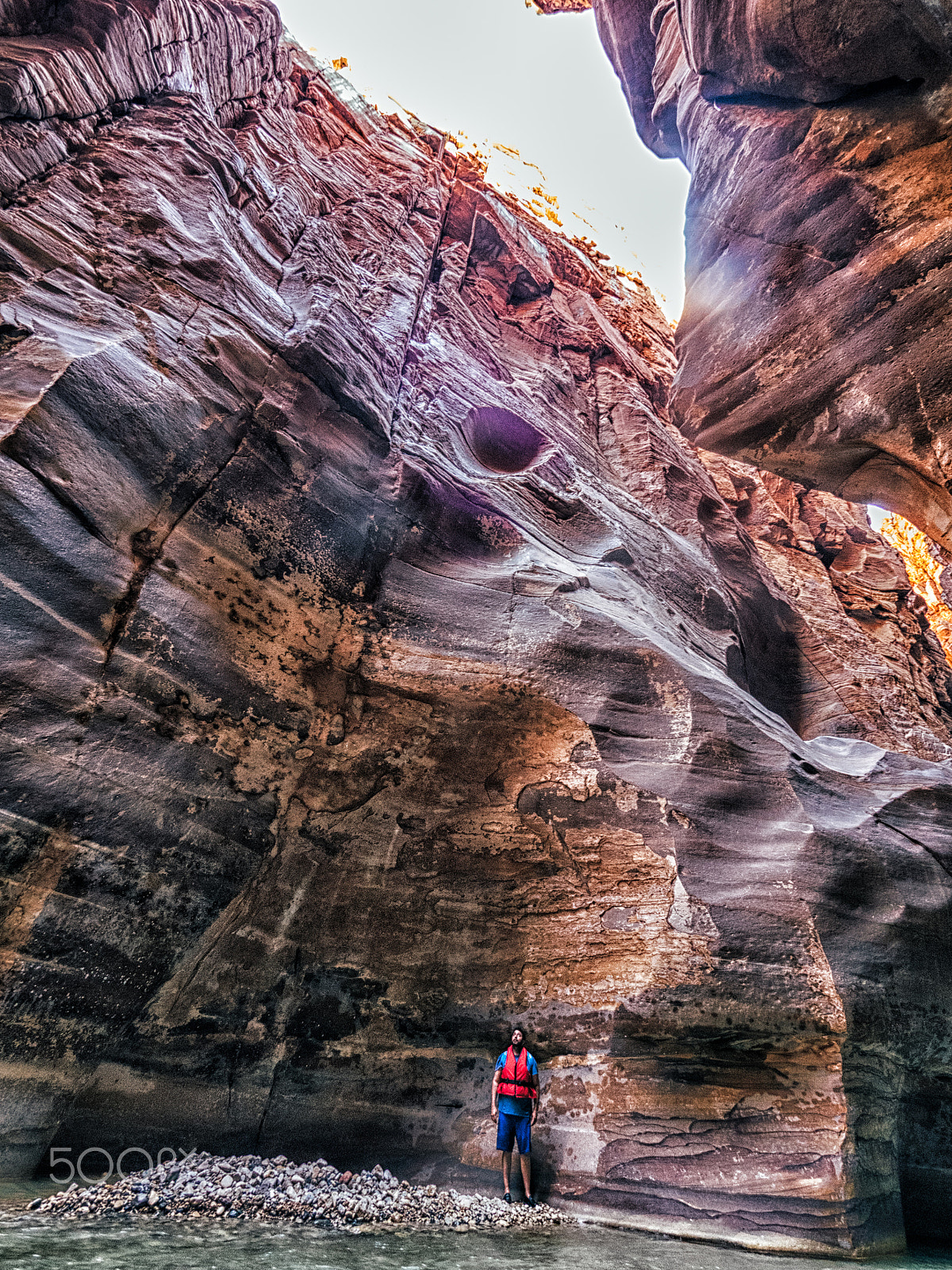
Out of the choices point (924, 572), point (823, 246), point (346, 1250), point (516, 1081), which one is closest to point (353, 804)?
point (516, 1081)

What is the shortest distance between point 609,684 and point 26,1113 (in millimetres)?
5601

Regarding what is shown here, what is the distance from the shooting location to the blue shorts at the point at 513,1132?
5445mm

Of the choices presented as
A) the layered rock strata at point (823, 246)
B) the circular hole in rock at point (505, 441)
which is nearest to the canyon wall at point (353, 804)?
the circular hole in rock at point (505, 441)

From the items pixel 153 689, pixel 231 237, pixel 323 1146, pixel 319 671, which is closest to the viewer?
pixel 153 689

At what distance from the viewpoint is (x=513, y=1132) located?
5531 millimetres

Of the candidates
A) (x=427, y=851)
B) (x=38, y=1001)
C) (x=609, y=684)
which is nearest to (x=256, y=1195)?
(x=38, y=1001)

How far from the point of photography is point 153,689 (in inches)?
197

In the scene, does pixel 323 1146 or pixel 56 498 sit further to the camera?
pixel 323 1146

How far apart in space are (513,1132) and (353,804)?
10.3 feet

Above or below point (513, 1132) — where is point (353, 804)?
above

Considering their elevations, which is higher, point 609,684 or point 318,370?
point 318,370

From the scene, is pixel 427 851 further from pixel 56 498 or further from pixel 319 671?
pixel 56 498

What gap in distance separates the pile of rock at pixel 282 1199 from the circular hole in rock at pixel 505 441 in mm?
8584

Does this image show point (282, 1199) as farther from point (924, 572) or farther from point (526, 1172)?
point (924, 572)
